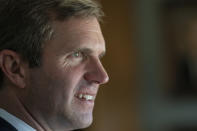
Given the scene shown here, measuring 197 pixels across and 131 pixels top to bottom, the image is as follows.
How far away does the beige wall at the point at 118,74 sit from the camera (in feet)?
15.3

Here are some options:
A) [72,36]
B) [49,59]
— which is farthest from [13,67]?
[72,36]

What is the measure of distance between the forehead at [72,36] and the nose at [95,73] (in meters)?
0.05

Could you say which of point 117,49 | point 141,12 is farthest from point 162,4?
point 117,49

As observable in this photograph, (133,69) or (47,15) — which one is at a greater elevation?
(47,15)

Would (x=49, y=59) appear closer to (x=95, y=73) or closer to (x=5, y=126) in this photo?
(x=95, y=73)

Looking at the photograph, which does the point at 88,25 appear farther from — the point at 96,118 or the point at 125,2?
the point at 125,2

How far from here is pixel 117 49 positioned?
476 centimetres

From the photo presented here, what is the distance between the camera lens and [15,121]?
1461 millimetres

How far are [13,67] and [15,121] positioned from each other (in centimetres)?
19

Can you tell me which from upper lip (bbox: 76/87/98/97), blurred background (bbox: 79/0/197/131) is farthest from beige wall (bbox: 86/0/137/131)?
upper lip (bbox: 76/87/98/97)

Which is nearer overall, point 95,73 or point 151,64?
point 95,73

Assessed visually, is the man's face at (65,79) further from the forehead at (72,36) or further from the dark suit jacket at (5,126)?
the dark suit jacket at (5,126)

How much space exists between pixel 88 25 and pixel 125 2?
134 inches

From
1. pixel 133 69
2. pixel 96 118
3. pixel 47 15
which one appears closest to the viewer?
pixel 47 15
